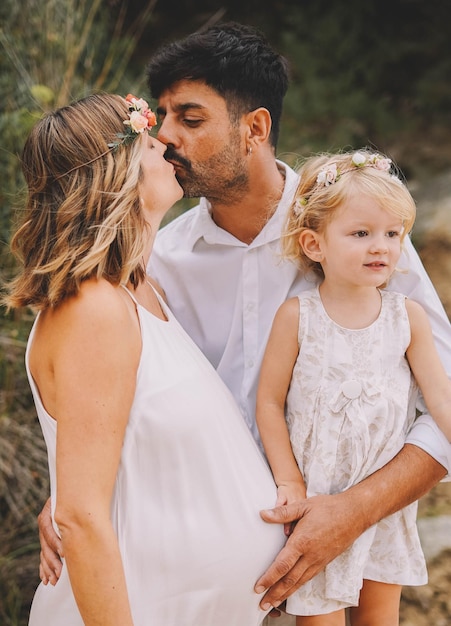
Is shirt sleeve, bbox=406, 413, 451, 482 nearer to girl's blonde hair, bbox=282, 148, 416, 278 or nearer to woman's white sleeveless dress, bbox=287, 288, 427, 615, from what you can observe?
woman's white sleeveless dress, bbox=287, 288, 427, 615

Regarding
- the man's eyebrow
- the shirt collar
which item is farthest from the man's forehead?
the shirt collar

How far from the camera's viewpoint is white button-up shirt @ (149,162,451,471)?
2.48 meters

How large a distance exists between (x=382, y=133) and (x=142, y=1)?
2.49 m

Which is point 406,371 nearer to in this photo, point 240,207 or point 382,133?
point 240,207

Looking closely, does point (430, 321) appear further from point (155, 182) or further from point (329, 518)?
point (155, 182)

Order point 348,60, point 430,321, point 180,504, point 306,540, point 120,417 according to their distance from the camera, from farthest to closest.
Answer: point 348,60 < point 430,321 < point 306,540 < point 180,504 < point 120,417

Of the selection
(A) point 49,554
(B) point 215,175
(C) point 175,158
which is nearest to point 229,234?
(B) point 215,175

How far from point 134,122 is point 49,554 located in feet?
3.97

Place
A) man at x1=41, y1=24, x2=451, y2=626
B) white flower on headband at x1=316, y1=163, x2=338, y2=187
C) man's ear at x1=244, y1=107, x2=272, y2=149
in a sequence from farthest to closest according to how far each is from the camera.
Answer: man's ear at x1=244, y1=107, x2=272, y2=149 → man at x1=41, y1=24, x2=451, y2=626 → white flower on headband at x1=316, y1=163, x2=338, y2=187

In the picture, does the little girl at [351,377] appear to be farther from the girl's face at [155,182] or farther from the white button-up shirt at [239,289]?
the girl's face at [155,182]

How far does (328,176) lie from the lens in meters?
2.29

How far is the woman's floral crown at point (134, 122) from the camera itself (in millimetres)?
2031

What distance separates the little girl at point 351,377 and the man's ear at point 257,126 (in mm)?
504

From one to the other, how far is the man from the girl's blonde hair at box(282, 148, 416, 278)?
169 millimetres
